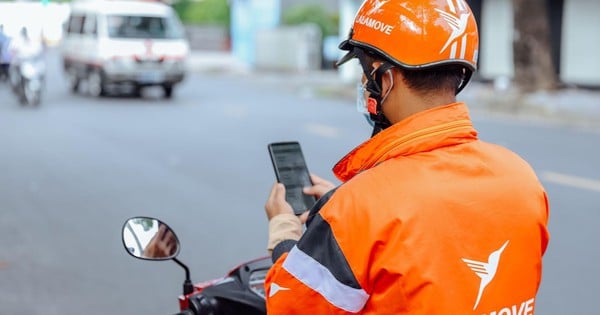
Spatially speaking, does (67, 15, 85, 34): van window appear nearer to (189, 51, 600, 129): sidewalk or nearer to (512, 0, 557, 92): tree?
(189, 51, 600, 129): sidewalk

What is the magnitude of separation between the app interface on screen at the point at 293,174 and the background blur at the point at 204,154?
45.7 inches

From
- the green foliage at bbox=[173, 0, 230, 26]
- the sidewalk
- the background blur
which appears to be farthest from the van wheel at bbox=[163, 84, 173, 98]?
the green foliage at bbox=[173, 0, 230, 26]

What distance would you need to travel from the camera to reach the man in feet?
5.80

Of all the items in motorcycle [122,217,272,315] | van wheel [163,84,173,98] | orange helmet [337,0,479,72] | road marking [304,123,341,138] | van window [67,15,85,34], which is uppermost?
orange helmet [337,0,479,72]

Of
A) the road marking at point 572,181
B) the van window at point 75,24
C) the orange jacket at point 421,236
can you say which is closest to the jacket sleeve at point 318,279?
the orange jacket at point 421,236

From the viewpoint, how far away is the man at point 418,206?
5.80 feet

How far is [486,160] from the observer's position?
1936mm

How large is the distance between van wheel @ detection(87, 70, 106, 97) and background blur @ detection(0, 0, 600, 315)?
13 cm

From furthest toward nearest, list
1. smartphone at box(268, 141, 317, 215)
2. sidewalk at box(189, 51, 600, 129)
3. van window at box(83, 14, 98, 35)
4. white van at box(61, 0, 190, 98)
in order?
van window at box(83, 14, 98, 35) < white van at box(61, 0, 190, 98) < sidewalk at box(189, 51, 600, 129) < smartphone at box(268, 141, 317, 215)

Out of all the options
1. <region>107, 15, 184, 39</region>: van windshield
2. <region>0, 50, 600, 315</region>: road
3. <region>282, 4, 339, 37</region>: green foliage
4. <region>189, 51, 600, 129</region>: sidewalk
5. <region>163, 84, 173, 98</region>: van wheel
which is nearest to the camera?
<region>0, 50, 600, 315</region>: road

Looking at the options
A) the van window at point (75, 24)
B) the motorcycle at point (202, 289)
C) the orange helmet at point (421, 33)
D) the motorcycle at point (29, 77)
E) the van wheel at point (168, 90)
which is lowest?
the van wheel at point (168, 90)

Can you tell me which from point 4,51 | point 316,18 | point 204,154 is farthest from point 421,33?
point 316,18

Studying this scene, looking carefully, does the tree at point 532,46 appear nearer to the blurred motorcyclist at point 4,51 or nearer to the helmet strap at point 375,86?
the blurred motorcyclist at point 4,51

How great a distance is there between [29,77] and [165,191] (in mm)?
9492
